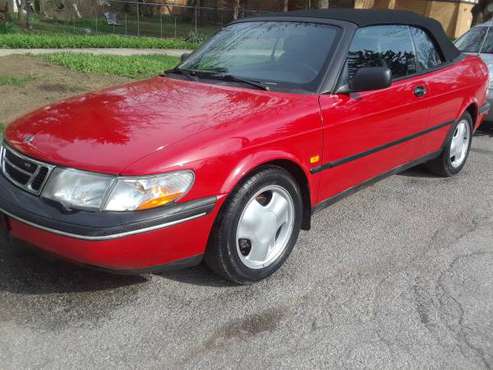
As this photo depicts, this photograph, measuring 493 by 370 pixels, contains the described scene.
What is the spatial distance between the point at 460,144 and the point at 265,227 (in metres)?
3.18

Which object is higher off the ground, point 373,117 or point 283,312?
point 373,117

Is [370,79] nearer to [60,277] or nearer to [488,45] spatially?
[60,277]

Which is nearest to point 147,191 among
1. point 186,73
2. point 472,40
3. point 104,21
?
point 186,73

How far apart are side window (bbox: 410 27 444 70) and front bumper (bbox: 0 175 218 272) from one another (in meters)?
2.72

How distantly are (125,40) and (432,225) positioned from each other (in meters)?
12.7

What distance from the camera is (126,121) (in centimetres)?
304

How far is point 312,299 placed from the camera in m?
3.07

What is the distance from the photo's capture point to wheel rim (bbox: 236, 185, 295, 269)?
3060 mm

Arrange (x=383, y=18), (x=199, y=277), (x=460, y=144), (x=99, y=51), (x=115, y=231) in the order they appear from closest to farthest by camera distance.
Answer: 1. (x=115, y=231)
2. (x=199, y=277)
3. (x=383, y=18)
4. (x=460, y=144)
5. (x=99, y=51)

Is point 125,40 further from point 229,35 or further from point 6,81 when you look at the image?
point 229,35

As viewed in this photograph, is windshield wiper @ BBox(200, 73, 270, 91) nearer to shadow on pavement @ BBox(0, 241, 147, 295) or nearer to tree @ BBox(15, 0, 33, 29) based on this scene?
shadow on pavement @ BBox(0, 241, 147, 295)

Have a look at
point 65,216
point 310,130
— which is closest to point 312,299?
point 310,130

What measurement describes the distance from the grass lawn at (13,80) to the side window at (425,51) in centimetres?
615

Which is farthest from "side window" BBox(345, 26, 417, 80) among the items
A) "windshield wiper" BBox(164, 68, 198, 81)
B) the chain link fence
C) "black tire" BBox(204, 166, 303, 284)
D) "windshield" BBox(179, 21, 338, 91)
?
the chain link fence
